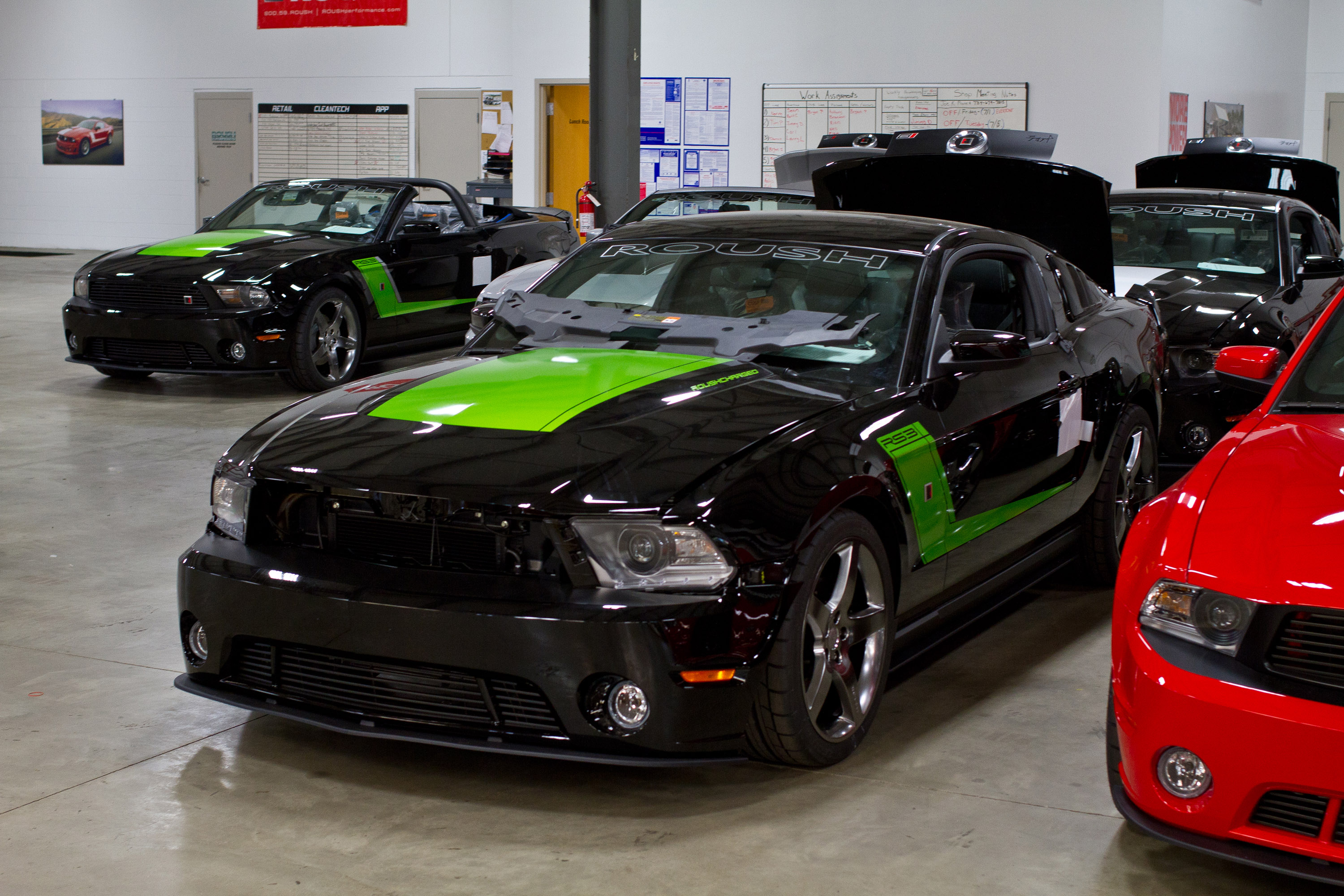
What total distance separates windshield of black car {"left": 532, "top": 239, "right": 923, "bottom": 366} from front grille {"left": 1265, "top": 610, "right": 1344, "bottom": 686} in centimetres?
137

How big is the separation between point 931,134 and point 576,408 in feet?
13.6

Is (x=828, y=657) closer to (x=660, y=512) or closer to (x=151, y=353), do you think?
(x=660, y=512)

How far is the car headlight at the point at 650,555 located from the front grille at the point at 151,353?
5.91 metres

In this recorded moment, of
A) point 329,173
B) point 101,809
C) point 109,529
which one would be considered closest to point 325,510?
point 101,809

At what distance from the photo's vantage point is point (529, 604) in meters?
2.62

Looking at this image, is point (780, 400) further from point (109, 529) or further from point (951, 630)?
point (109, 529)

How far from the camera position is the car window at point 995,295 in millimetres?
3988

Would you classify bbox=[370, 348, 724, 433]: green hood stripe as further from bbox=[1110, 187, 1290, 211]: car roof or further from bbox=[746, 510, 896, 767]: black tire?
bbox=[1110, 187, 1290, 211]: car roof

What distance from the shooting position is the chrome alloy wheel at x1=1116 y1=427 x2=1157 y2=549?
4.47 metres

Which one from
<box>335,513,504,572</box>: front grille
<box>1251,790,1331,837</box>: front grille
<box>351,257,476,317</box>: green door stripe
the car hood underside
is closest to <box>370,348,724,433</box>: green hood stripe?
the car hood underside

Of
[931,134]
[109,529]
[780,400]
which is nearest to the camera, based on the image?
[780,400]

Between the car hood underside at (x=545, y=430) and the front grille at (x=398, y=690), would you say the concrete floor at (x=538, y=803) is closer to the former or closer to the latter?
the front grille at (x=398, y=690)

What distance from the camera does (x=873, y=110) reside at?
13.4 meters

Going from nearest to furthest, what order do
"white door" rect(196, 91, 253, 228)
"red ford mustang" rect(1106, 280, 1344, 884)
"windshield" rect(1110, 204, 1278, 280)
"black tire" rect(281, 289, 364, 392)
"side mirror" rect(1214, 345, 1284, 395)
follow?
1. "red ford mustang" rect(1106, 280, 1344, 884)
2. "side mirror" rect(1214, 345, 1284, 395)
3. "windshield" rect(1110, 204, 1278, 280)
4. "black tire" rect(281, 289, 364, 392)
5. "white door" rect(196, 91, 253, 228)
